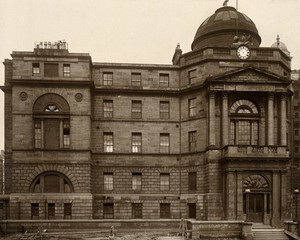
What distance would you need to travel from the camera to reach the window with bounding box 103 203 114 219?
39.2 metres

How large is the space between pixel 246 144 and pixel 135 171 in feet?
38.0

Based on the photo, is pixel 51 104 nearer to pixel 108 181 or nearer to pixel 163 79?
pixel 108 181

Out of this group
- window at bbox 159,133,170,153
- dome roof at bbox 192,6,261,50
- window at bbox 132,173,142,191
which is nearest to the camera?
window at bbox 132,173,142,191

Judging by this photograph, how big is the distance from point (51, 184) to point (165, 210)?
11833mm

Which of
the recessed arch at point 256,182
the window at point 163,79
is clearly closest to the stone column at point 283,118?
the recessed arch at point 256,182

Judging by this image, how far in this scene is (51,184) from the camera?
3747 cm

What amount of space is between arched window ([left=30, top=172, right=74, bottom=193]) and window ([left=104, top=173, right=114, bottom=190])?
3831 millimetres

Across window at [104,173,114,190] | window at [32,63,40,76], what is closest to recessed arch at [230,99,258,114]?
window at [104,173,114,190]

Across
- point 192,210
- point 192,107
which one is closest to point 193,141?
point 192,107

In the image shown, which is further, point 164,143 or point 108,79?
point 108,79

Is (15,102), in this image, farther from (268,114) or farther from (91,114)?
(268,114)

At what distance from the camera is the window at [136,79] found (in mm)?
41250

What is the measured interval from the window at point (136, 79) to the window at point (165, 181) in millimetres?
9936

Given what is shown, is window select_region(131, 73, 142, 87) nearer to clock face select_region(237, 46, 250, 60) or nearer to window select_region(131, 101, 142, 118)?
window select_region(131, 101, 142, 118)
